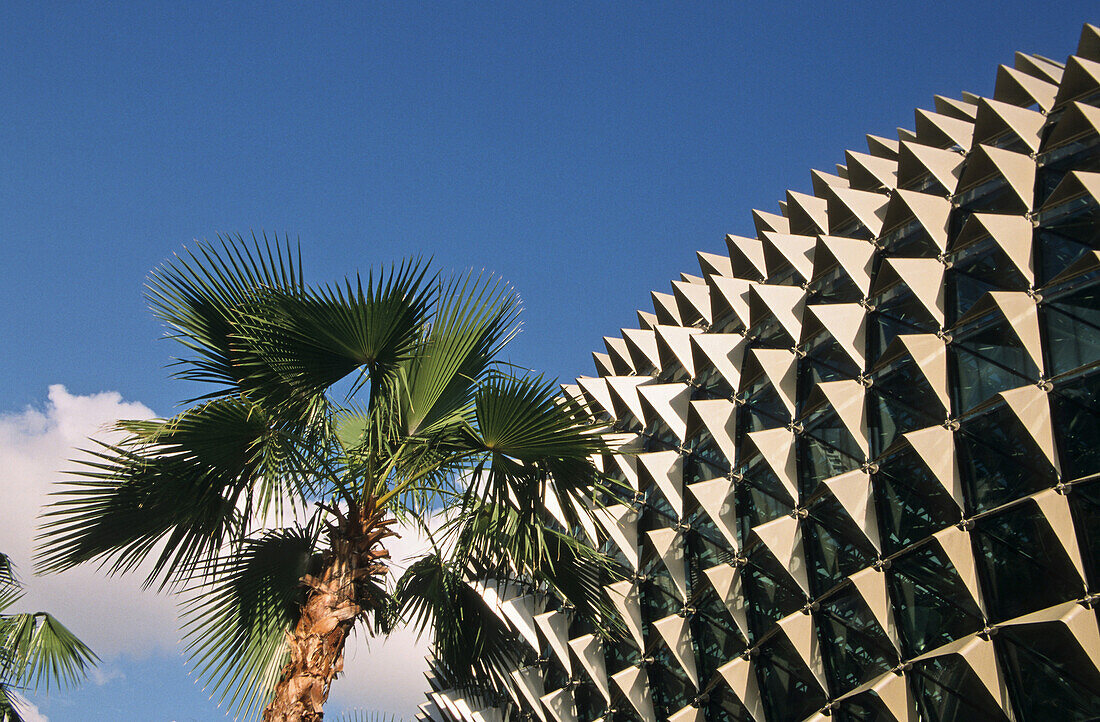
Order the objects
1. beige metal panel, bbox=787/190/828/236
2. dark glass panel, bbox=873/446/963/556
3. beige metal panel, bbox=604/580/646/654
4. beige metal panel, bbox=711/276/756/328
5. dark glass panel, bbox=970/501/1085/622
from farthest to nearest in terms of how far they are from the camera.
Result: beige metal panel, bbox=787/190/828/236, beige metal panel, bbox=711/276/756/328, beige metal panel, bbox=604/580/646/654, dark glass panel, bbox=873/446/963/556, dark glass panel, bbox=970/501/1085/622

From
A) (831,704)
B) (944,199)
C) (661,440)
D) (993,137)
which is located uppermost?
(993,137)

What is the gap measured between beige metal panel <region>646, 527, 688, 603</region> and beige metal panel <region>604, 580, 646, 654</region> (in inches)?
34.0

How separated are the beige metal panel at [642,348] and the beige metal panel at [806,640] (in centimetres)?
706

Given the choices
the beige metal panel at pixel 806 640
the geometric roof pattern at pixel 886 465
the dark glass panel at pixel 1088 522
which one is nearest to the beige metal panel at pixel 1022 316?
the geometric roof pattern at pixel 886 465

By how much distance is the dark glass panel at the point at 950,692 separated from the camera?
366 inches

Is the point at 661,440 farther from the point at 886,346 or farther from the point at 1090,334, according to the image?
the point at 1090,334

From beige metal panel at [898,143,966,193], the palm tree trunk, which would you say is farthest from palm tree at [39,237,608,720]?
beige metal panel at [898,143,966,193]

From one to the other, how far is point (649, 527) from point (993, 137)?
8.82 metres

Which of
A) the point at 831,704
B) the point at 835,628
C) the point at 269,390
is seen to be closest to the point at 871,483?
the point at 835,628

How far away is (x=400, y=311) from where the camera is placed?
326 inches

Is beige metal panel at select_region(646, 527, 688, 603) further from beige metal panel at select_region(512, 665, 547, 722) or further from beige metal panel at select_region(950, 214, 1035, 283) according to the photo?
beige metal panel at select_region(950, 214, 1035, 283)

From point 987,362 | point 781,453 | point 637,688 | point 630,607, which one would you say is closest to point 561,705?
point 637,688

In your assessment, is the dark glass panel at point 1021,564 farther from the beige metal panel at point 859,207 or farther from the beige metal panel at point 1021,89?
the beige metal panel at point 1021,89

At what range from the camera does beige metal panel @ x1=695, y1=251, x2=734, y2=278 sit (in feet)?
60.6
